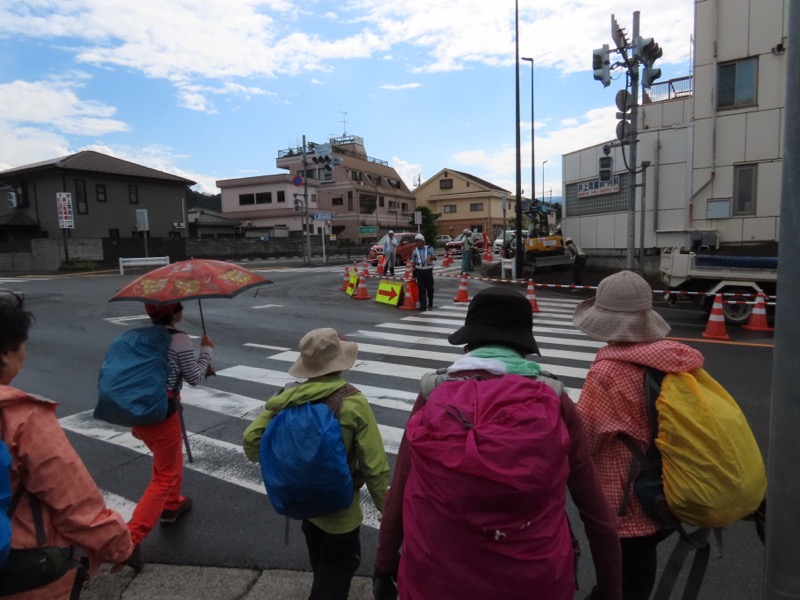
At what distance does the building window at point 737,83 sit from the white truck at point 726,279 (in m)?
8.19

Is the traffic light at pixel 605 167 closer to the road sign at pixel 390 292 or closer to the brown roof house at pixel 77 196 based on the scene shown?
the road sign at pixel 390 292

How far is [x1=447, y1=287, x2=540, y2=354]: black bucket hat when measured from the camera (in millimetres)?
1953

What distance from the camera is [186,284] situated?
348 centimetres

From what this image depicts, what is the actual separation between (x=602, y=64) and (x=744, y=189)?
665 cm

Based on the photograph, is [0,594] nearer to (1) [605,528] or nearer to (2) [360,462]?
(2) [360,462]

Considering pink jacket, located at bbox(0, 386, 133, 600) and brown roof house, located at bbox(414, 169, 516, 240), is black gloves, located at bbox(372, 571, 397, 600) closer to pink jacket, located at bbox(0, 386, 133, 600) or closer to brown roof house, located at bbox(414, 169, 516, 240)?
pink jacket, located at bbox(0, 386, 133, 600)

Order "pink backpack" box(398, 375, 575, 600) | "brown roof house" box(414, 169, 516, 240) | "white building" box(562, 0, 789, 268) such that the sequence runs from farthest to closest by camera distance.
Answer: "brown roof house" box(414, 169, 516, 240) < "white building" box(562, 0, 789, 268) < "pink backpack" box(398, 375, 575, 600)

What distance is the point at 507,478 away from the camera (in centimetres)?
137

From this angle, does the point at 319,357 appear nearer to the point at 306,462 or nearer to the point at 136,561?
the point at 306,462

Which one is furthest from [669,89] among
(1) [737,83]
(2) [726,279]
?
(2) [726,279]

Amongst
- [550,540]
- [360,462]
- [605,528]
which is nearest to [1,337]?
[360,462]

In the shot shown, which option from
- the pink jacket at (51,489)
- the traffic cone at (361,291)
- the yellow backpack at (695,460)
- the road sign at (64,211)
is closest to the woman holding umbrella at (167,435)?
the pink jacket at (51,489)

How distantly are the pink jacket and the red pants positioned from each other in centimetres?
153

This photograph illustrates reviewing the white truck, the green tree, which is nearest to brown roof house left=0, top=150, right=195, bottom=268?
the green tree
